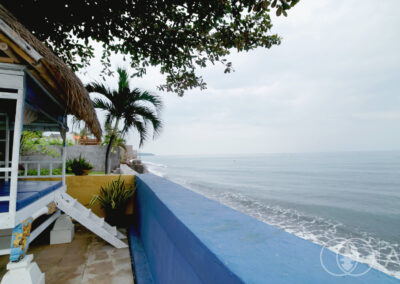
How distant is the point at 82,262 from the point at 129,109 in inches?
186

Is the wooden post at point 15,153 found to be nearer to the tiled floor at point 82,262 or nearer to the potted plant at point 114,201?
the tiled floor at point 82,262

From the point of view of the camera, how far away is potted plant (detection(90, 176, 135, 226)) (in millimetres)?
4328

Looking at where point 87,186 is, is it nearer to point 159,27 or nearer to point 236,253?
point 159,27

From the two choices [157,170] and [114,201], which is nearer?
[114,201]

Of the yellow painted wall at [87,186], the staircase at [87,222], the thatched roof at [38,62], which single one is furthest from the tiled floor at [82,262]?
the thatched roof at [38,62]

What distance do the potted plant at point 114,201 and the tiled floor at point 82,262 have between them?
64 centimetres

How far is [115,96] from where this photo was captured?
6688mm

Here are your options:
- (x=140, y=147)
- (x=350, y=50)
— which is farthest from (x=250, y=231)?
(x=350, y=50)

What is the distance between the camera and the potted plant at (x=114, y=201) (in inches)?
170

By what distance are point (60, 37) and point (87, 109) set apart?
10.1 feet

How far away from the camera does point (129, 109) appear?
6.79 meters

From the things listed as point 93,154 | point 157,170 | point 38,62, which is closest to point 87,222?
point 38,62

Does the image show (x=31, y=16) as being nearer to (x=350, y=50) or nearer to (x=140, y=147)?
(x=140, y=147)

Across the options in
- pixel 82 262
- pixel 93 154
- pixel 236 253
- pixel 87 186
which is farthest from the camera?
pixel 93 154
